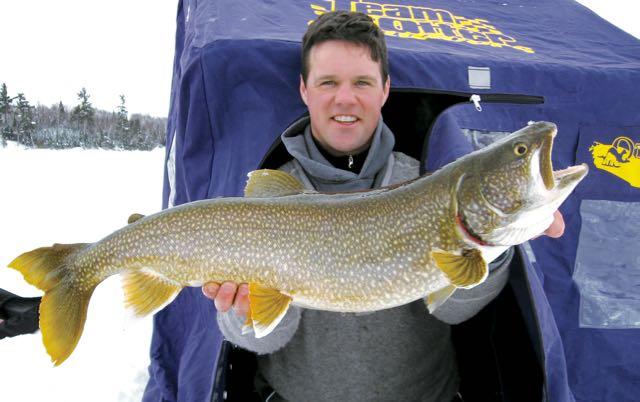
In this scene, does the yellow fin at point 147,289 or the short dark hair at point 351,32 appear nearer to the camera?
the yellow fin at point 147,289

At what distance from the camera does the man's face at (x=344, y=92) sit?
2387mm

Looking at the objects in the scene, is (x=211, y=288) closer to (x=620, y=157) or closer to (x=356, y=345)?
(x=356, y=345)

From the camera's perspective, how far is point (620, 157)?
307 cm

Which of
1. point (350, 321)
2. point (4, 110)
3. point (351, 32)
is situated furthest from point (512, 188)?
point (4, 110)

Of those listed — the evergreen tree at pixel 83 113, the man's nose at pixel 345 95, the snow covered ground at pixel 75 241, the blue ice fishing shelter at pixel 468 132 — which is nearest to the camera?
the man's nose at pixel 345 95

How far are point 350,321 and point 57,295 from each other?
1.38 m

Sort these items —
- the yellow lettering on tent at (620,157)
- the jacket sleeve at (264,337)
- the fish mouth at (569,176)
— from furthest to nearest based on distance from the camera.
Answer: the yellow lettering on tent at (620,157) < the jacket sleeve at (264,337) < the fish mouth at (569,176)

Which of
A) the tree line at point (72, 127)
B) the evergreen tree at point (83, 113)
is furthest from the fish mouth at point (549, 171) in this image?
the evergreen tree at point (83, 113)

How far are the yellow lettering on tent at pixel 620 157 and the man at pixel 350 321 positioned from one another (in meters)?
1.55

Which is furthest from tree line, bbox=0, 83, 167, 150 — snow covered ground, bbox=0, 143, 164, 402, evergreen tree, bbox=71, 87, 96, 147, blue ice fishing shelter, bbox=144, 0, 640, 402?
blue ice fishing shelter, bbox=144, 0, 640, 402

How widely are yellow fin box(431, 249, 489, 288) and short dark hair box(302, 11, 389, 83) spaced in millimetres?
1194

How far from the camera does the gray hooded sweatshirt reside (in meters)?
2.38

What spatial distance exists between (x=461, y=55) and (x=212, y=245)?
2.17 metres

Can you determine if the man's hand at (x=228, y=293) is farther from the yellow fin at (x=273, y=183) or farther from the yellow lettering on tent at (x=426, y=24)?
the yellow lettering on tent at (x=426, y=24)
